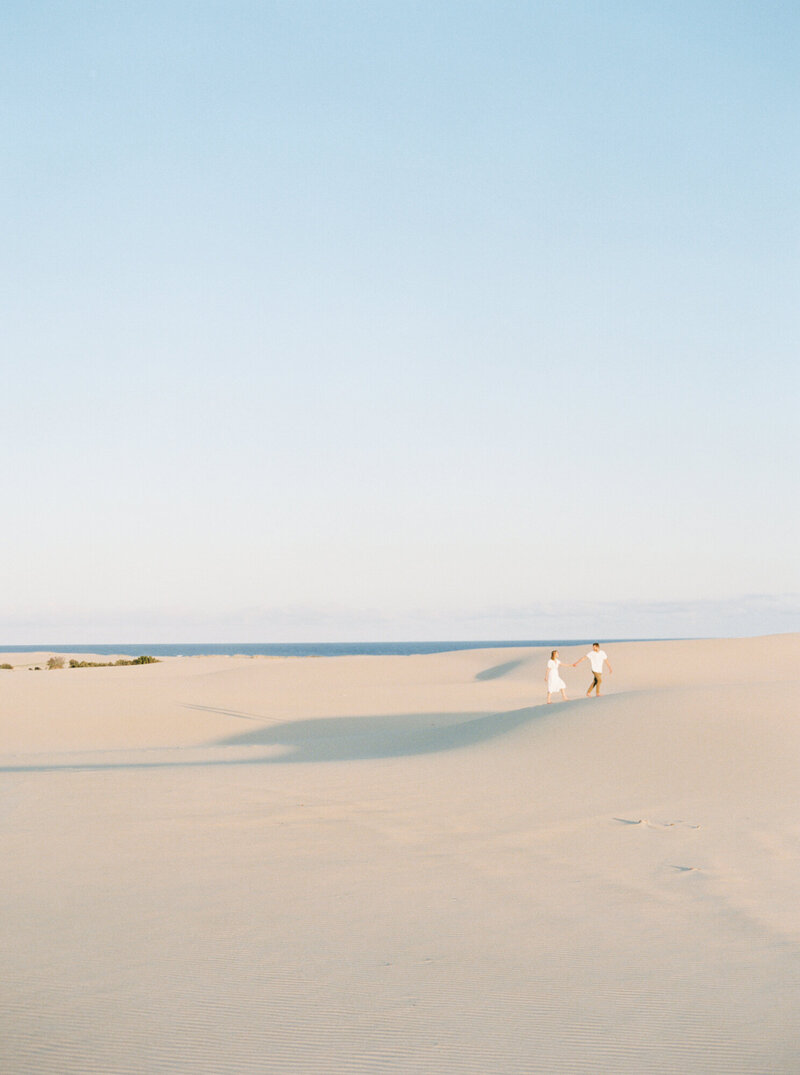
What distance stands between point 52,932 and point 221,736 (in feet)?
47.7

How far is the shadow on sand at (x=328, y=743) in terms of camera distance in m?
14.5

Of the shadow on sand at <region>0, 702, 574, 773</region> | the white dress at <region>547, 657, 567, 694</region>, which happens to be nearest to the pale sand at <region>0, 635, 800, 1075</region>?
the shadow on sand at <region>0, 702, 574, 773</region>

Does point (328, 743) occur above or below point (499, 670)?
above

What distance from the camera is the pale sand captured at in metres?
4.09

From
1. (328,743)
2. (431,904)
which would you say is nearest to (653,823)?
(431,904)

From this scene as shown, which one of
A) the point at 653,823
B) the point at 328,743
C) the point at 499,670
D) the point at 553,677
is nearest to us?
the point at 653,823

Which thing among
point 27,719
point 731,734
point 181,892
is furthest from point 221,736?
point 181,892

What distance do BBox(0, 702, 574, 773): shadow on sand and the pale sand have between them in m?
0.26

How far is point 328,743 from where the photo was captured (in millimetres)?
16984

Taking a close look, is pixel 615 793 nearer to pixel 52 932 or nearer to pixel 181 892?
pixel 181 892

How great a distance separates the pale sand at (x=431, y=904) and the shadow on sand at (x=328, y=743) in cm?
26

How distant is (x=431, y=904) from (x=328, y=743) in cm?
1095

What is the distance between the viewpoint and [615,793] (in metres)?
9.98

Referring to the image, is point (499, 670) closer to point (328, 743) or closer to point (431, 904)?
point (328, 743)
